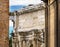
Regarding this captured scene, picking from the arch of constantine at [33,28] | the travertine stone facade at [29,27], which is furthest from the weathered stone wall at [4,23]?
the travertine stone facade at [29,27]

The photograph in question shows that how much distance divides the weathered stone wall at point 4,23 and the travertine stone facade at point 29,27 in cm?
1282

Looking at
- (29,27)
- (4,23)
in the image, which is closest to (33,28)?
(29,27)

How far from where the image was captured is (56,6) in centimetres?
1181

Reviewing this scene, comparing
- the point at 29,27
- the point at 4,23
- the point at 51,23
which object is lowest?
the point at 29,27

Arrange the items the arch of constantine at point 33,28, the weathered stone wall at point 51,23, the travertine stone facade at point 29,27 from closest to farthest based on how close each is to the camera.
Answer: the arch of constantine at point 33,28, the weathered stone wall at point 51,23, the travertine stone facade at point 29,27

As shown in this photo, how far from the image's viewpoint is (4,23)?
8297 millimetres

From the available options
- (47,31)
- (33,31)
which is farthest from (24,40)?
(47,31)

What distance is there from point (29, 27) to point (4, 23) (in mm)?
15984

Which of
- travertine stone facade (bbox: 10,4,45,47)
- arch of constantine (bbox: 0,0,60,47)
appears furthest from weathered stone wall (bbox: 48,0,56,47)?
travertine stone facade (bbox: 10,4,45,47)

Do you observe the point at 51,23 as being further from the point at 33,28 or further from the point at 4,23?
the point at 33,28

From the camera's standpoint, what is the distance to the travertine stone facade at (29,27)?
22142 millimetres

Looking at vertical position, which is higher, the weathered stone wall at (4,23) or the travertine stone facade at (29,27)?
the weathered stone wall at (4,23)

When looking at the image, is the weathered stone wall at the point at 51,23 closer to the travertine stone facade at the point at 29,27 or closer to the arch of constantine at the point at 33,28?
the arch of constantine at the point at 33,28

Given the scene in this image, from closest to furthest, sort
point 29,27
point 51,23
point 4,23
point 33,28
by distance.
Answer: point 4,23 < point 51,23 < point 33,28 < point 29,27
